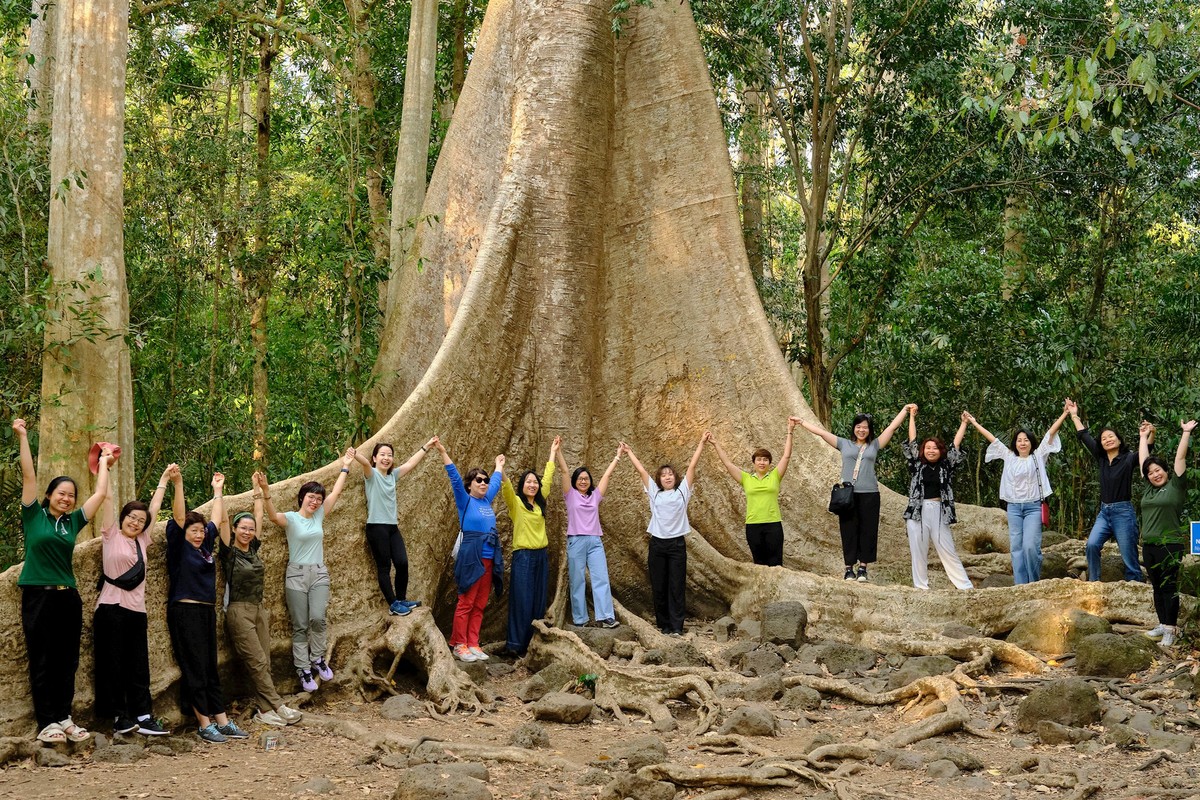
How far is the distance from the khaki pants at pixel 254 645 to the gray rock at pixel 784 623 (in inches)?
128

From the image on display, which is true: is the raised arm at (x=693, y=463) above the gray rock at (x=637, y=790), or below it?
above

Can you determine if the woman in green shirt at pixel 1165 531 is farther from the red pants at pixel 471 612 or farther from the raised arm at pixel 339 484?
the raised arm at pixel 339 484

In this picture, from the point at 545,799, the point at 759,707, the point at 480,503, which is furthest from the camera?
the point at 480,503

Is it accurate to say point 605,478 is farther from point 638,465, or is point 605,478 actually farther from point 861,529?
point 861,529

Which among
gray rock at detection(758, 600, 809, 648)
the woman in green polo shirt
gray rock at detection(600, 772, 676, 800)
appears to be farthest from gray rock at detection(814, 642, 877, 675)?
the woman in green polo shirt


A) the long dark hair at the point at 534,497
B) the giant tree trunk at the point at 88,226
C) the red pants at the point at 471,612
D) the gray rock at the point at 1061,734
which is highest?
the giant tree trunk at the point at 88,226

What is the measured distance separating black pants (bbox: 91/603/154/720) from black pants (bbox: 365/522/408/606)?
1.79 m

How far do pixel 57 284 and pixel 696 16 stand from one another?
7.73m

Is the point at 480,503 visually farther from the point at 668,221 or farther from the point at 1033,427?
the point at 1033,427

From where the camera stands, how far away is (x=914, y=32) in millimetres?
12492

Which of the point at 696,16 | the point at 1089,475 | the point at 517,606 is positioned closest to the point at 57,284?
the point at 517,606

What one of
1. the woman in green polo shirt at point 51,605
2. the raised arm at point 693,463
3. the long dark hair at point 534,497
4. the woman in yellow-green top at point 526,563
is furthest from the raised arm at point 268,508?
the raised arm at point 693,463

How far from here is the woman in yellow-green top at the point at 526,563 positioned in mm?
8359

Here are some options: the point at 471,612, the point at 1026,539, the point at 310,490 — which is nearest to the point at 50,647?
the point at 310,490
